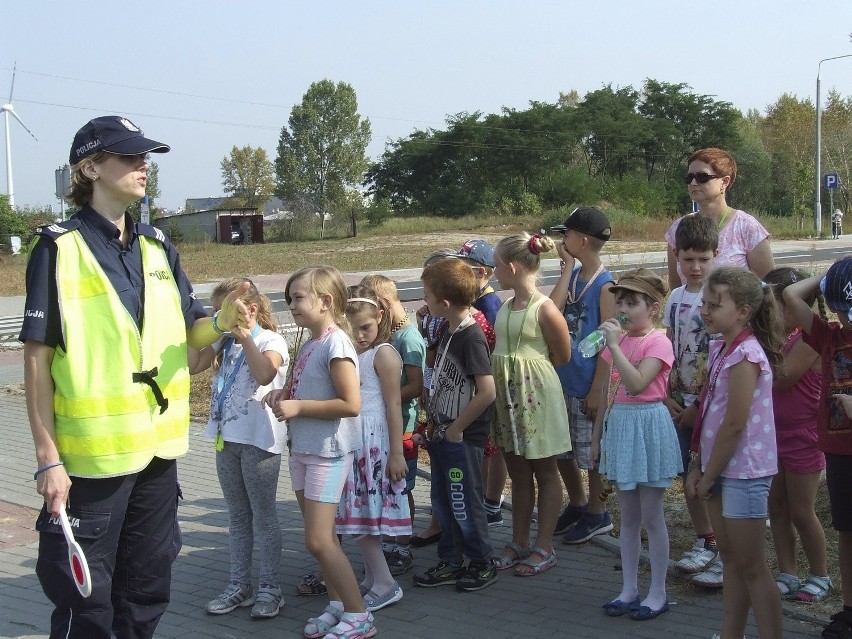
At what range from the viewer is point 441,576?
5020 mm

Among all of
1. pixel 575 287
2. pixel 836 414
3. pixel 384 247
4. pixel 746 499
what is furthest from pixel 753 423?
pixel 384 247

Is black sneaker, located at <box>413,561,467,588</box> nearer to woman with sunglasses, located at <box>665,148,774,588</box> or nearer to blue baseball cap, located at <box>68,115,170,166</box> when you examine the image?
woman with sunglasses, located at <box>665,148,774,588</box>

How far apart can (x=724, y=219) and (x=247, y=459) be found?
2.71 meters

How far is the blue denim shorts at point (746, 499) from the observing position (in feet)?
12.3

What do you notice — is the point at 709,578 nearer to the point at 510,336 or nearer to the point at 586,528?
the point at 586,528

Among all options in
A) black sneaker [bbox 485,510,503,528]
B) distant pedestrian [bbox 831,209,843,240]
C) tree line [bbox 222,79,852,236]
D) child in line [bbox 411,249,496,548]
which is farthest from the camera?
tree line [bbox 222,79,852,236]

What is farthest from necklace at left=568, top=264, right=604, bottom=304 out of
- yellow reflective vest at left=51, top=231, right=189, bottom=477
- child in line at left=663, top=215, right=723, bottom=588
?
yellow reflective vest at left=51, top=231, right=189, bottom=477

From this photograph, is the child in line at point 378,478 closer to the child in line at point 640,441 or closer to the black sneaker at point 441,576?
the black sneaker at point 441,576

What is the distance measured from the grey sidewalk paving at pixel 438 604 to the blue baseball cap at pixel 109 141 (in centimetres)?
232

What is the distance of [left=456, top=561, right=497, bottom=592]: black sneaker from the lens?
4.90 m

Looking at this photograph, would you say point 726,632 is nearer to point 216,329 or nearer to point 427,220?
point 216,329

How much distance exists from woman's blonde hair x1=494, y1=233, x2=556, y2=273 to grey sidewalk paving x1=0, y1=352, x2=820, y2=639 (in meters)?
1.63

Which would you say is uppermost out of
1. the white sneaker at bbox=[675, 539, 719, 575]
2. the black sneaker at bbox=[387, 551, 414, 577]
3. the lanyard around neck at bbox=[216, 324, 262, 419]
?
the lanyard around neck at bbox=[216, 324, 262, 419]

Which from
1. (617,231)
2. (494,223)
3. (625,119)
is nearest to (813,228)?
(617,231)
